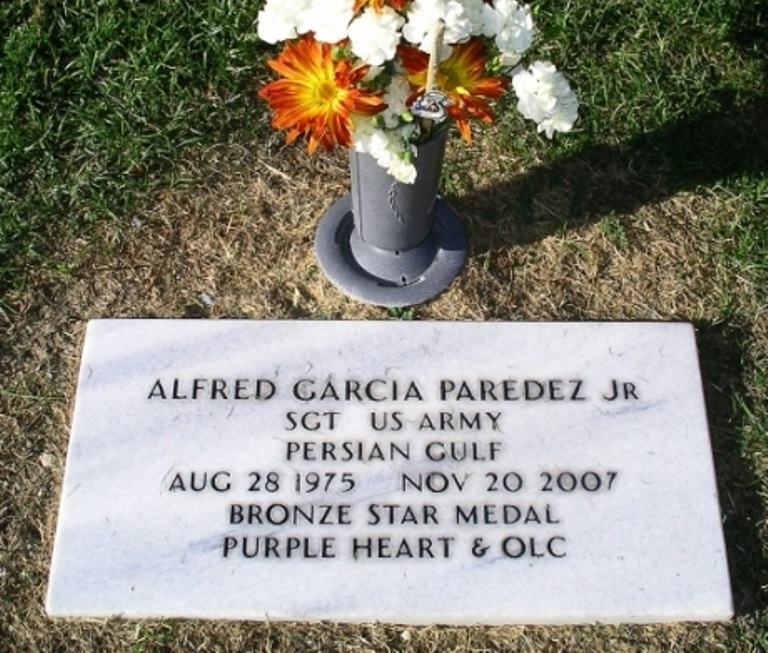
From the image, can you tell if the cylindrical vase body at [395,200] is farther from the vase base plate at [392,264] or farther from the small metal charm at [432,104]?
the small metal charm at [432,104]

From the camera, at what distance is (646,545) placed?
2465 mm

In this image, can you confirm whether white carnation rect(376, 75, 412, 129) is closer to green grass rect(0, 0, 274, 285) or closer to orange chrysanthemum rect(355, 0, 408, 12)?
orange chrysanthemum rect(355, 0, 408, 12)

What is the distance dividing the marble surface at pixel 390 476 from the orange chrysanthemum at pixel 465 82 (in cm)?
71

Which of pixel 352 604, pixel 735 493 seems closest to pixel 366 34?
pixel 352 604

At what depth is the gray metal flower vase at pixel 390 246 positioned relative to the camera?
2623mm

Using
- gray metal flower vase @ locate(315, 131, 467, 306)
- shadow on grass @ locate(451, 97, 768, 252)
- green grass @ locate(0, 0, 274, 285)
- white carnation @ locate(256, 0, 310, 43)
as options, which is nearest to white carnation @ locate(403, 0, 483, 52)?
white carnation @ locate(256, 0, 310, 43)

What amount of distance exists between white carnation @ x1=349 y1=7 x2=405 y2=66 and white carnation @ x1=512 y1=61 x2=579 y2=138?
32 cm

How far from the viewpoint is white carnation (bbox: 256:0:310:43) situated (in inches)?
82.7

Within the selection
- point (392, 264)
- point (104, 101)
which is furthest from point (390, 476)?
point (104, 101)

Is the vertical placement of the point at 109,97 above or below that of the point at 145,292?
above

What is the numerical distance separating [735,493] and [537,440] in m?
0.52

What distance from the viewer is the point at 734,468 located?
2.65 m

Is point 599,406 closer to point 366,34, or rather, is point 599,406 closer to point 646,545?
point 646,545

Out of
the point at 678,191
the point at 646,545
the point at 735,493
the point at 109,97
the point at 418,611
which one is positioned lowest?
the point at 418,611
